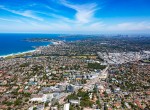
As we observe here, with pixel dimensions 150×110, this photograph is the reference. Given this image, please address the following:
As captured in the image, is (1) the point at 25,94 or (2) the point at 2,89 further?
(2) the point at 2,89

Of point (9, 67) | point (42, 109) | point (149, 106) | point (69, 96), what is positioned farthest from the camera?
point (9, 67)

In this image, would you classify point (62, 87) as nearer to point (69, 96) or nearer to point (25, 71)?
point (69, 96)

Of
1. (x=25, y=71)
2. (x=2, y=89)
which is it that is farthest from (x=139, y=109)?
(x=25, y=71)

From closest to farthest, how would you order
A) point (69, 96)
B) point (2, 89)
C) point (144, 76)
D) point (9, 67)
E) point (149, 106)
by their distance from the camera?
point (149, 106) → point (69, 96) → point (2, 89) → point (144, 76) → point (9, 67)

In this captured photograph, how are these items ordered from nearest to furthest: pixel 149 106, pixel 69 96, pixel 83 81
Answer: pixel 149 106 < pixel 69 96 < pixel 83 81

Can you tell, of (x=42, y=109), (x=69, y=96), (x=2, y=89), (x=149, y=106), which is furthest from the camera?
(x=2, y=89)

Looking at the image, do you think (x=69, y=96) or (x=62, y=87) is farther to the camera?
(x=62, y=87)

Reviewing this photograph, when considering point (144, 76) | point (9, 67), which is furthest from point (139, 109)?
point (9, 67)

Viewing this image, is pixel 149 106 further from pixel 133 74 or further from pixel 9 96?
pixel 9 96
